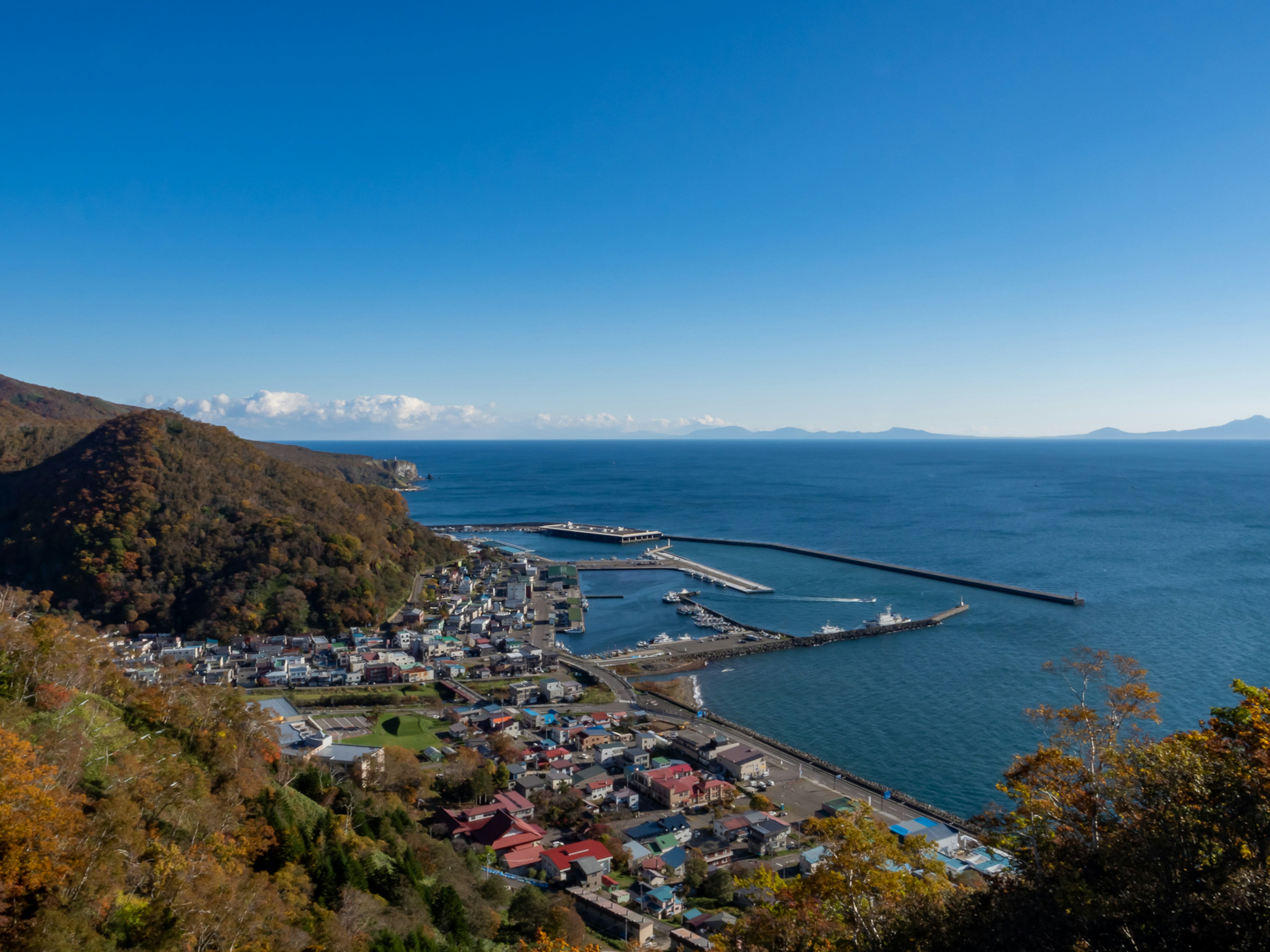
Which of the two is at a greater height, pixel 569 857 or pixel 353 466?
pixel 353 466

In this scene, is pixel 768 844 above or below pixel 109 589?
below

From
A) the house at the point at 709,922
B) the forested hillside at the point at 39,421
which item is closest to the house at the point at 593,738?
the house at the point at 709,922

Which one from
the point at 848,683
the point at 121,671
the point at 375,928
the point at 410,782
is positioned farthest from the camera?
the point at 848,683

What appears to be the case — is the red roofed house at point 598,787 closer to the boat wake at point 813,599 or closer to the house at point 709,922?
the house at point 709,922

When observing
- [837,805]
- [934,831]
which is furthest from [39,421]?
[934,831]

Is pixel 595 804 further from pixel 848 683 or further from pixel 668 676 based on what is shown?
pixel 848 683

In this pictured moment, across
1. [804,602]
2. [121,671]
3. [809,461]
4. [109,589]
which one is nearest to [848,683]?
[804,602]

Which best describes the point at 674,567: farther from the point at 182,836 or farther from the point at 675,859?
the point at 182,836
